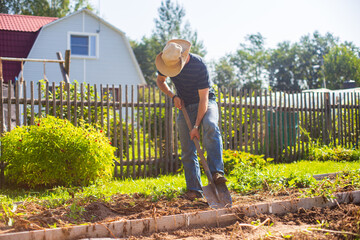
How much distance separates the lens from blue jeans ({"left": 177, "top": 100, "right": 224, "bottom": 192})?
404 centimetres

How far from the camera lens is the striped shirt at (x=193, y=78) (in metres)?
4.16

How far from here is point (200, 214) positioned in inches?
131

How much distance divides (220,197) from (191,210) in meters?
0.40

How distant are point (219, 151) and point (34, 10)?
88.3ft

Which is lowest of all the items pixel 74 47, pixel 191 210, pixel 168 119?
pixel 191 210

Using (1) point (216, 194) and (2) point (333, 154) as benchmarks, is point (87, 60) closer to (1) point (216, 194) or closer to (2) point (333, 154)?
(2) point (333, 154)

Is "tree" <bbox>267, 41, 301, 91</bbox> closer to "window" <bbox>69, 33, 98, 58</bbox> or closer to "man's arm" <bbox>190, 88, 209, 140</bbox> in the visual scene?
"window" <bbox>69, 33, 98, 58</bbox>

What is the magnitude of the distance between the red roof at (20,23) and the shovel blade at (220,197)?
16117 millimetres

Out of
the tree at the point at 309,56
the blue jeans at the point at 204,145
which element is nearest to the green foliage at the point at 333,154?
the blue jeans at the point at 204,145

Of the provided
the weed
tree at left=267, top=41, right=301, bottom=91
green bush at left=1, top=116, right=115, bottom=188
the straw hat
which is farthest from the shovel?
tree at left=267, top=41, right=301, bottom=91

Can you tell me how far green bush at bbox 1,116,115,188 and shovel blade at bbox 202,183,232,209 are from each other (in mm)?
2128

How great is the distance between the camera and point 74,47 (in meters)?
17.6

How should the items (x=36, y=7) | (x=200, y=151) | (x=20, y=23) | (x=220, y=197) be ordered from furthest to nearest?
(x=36, y=7), (x=20, y=23), (x=200, y=151), (x=220, y=197)

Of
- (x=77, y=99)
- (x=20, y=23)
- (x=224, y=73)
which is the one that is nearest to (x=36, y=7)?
(x=20, y=23)
